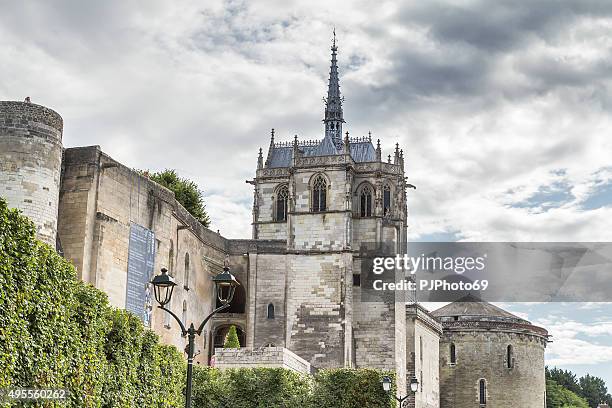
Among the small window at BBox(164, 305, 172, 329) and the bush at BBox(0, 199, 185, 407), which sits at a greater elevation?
the small window at BBox(164, 305, 172, 329)

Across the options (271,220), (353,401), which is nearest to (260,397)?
(353,401)

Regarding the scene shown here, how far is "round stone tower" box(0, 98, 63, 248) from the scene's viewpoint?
30203 millimetres

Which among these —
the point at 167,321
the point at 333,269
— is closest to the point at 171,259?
the point at 167,321

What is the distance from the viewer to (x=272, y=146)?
64000 mm

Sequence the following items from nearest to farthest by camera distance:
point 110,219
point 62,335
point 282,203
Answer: point 62,335 → point 110,219 → point 282,203

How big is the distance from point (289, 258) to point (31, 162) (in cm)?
2248

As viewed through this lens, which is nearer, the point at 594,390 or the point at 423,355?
the point at 423,355

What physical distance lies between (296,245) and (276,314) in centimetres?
380

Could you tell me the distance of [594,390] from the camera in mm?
111625

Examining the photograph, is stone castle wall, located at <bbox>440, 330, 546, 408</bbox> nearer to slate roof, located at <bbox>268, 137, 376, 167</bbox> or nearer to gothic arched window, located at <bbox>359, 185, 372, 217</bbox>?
slate roof, located at <bbox>268, 137, 376, 167</bbox>

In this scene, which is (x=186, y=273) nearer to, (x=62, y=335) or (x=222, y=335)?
(x=222, y=335)

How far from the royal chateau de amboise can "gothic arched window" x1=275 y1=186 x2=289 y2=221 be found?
14cm

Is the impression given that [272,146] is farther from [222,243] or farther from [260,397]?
[260,397]

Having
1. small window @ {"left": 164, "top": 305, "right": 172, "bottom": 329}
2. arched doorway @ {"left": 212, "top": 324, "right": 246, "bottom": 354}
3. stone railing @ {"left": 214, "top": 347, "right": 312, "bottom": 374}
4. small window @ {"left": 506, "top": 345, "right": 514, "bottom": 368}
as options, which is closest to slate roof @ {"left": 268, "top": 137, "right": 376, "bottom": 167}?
arched doorway @ {"left": 212, "top": 324, "right": 246, "bottom": 354}
